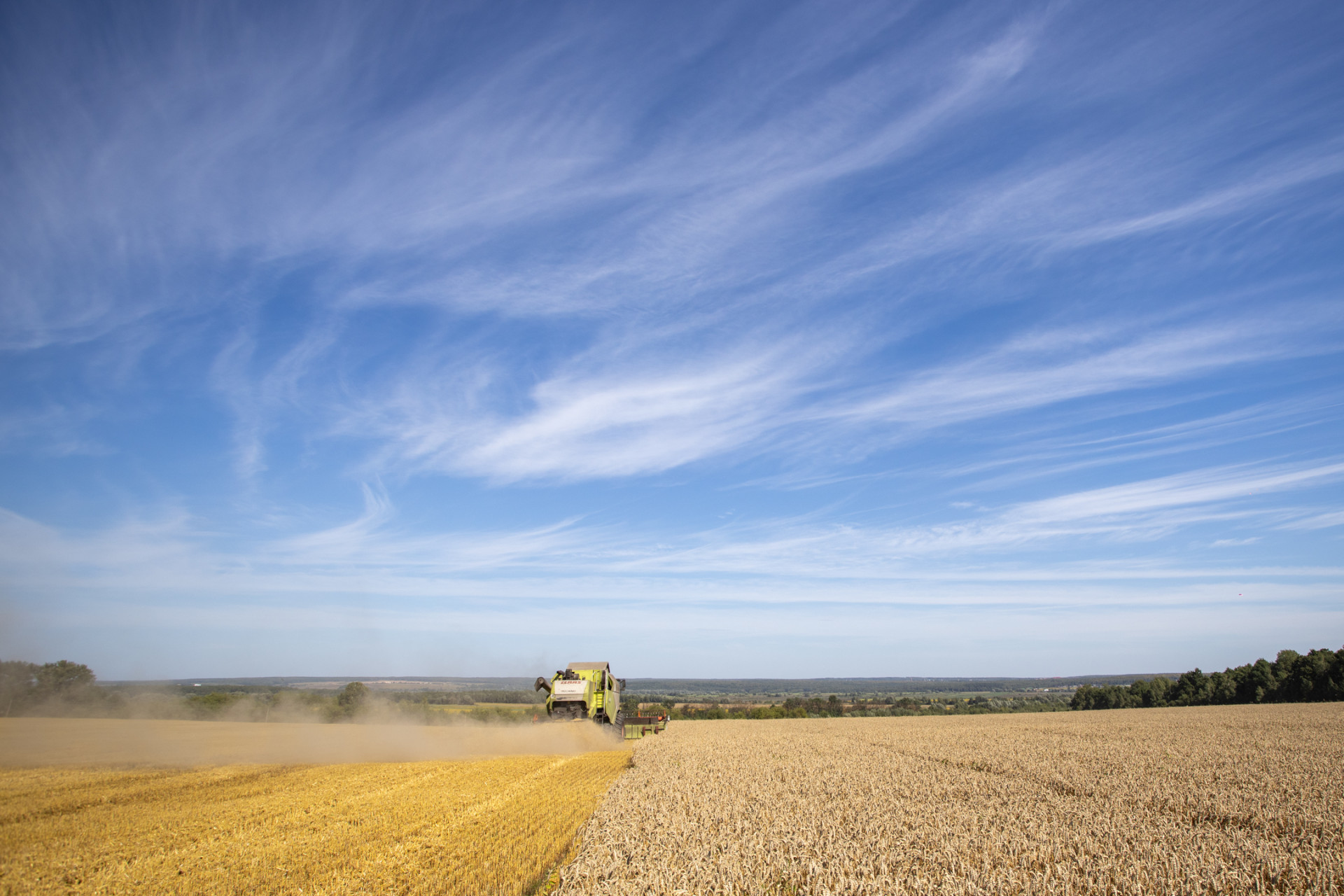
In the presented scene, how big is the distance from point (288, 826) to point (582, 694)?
21.8m

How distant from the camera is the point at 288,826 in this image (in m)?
11.2

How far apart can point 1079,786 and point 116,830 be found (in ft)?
57.3

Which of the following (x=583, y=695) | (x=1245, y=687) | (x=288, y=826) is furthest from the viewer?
(x=1245, y=687)

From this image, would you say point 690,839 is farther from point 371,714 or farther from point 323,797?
point 371,714

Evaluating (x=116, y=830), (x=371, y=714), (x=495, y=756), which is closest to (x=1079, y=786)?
(x=116, y=830)

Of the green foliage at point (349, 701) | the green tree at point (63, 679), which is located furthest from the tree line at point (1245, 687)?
the green tree at point (63, 679)

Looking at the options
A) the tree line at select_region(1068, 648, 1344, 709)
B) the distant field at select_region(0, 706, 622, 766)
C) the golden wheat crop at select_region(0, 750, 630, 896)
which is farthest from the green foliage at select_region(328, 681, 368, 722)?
the tree line at select_region(1068, 648, 1344, 709)

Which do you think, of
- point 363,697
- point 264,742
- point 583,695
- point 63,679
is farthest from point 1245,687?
point 63,679

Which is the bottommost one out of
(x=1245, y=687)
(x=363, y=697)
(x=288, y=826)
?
(x=1245, y=687)

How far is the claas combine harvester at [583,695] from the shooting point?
32.1m

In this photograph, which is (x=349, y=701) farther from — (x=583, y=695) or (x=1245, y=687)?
(x=1245, y=687)

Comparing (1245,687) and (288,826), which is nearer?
(288,826)

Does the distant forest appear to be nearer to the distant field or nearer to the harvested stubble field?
the distant field

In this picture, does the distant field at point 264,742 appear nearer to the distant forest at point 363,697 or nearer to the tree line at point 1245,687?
the distant forest at point 363,697
